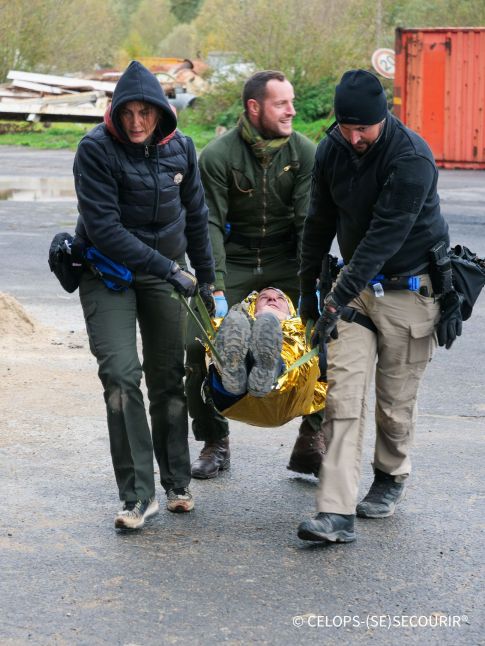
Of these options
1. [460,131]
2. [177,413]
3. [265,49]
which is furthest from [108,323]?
[265,49]

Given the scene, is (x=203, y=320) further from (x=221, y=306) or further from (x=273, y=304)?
(x=273, y=304)

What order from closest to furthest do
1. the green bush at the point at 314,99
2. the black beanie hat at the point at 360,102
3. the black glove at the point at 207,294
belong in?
the black beanie hat at the point at 360,102
the black glove at the point at 207,294
the green bush at the point at 314,99

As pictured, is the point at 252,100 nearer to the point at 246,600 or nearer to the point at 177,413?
the point at 177,413

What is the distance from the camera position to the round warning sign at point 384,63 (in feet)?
83.4

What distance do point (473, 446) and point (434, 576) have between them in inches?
70.9

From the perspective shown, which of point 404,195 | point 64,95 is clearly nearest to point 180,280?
point 404,195

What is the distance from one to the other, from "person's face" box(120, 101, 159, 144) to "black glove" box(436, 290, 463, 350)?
147 cm

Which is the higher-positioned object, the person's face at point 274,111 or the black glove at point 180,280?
the person's face at point 274,111

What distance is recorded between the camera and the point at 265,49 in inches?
1332

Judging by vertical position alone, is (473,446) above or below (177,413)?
below

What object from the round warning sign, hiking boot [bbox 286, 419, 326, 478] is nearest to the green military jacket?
hiking boot [bbox 286, 419, 326, 478]

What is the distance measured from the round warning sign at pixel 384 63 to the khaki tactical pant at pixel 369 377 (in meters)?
21.3

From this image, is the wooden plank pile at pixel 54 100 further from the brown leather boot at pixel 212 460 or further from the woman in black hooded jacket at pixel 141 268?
the woman in black hooded jacket at pixel 141 268

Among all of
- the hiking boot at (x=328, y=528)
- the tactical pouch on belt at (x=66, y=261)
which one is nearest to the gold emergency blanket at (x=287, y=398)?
the hiking boot at (x=328, y=528)
